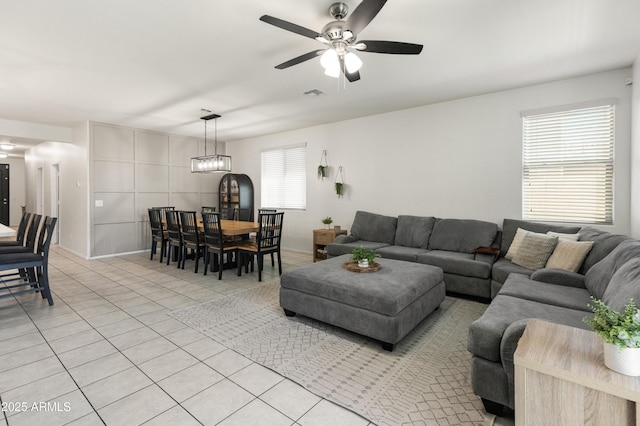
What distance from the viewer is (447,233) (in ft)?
14.8

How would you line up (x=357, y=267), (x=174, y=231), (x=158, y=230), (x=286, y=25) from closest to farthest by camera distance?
(x=286, y=25) → (x=357, y=267) → (x=174, y=231) → (x=158, y=230)

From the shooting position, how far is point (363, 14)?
2006 mm

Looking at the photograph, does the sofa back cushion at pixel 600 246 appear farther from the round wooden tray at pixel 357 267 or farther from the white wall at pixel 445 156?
the round wooden tray at pixel 357 267

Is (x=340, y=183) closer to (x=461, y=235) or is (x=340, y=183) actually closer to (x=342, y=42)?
(x=461, y=235)

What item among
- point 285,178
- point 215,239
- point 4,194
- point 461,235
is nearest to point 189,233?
point 215,239

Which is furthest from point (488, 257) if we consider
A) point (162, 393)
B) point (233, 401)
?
point (162, 393)

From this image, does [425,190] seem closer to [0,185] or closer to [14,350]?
[14,350]

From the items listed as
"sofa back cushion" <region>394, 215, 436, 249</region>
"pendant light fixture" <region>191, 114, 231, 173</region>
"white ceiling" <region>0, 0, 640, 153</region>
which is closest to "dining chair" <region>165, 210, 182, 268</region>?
"pendant light fixture" <region>191, 114, 231, 173</region>

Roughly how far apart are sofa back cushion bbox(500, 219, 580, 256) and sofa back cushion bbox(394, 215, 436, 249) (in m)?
0.99

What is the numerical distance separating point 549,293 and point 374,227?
2950mm

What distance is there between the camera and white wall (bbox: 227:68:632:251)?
3711 mm

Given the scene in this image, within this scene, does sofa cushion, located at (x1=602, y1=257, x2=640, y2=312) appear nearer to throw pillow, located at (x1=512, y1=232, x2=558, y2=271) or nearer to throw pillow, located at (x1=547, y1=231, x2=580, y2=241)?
throw pillow, located at (x1=512, y1=232, x2=558, y2=271)

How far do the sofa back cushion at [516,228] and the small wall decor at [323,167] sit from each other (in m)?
3.32

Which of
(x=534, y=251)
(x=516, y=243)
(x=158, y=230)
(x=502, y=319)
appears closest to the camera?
(x=502, y=319)
